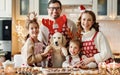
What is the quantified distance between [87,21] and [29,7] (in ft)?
6.61

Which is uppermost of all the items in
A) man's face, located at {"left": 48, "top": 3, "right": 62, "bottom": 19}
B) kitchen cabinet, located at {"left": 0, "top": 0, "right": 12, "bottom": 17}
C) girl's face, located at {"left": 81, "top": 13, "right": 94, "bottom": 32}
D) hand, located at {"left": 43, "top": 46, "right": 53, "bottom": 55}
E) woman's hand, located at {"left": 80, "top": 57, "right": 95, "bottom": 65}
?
kitchen cabinet, located at {"left": 0, "top": 0, "right": 12, "bottom": 17}

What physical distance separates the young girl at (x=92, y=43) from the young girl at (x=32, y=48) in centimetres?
32

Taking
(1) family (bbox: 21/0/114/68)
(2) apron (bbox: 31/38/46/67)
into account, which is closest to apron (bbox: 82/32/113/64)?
(1) family (bbox: 21/0/114/68)

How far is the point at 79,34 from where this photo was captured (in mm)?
2197

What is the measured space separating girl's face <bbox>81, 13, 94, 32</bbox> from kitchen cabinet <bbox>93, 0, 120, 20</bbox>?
1.85 metres

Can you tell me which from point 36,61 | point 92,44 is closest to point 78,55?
point 92,44

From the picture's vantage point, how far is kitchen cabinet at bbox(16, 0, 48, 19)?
3984mm

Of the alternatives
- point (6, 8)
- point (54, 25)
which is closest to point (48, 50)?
point (54, 25)

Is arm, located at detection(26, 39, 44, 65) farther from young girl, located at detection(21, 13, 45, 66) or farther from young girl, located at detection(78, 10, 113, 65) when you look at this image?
young girl, located at detection(78, 10, 113, 65)

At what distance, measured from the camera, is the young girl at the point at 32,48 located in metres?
2.01

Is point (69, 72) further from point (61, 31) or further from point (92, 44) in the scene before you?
point (61, 31)

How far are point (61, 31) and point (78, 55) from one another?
24 cm

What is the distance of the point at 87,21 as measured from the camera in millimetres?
2104

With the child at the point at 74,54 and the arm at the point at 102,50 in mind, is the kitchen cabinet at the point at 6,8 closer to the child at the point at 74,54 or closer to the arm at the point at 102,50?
the child at the point at 74,54
